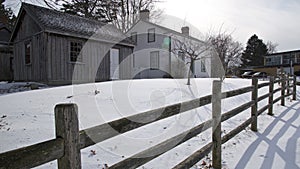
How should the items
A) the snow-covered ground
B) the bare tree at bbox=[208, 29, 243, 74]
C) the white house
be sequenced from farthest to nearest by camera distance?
the white house
the bare tree at bbox=[208, 29, 243, 74]
the snow-covered ground

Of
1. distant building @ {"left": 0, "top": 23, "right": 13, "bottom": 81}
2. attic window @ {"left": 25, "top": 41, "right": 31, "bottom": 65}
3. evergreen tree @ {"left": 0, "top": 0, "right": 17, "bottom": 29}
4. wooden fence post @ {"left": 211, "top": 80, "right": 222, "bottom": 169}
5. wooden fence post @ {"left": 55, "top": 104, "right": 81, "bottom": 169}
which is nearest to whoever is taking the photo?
wooden fence post @ {"left": 55, "top": 104, "right": 81, "bottom": 169}

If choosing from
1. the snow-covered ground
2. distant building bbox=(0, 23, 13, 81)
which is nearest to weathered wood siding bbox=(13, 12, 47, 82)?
distant building bbox=(0, 23, 13, 81)

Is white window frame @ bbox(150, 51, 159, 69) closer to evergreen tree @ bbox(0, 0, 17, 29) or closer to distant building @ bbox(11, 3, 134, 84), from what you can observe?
distant building @ bbox(11, 3, 134, 84)

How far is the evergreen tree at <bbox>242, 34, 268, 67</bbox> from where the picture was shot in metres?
53.3

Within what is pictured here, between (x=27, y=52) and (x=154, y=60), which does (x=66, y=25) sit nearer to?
(x=27, y=52)

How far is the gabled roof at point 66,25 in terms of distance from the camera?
11.7 meters

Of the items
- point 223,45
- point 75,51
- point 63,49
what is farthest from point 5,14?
point 223,45

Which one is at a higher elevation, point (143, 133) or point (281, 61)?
point (281, 61)

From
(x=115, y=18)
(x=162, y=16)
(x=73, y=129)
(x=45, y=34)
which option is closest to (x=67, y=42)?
(x=45, y=34)

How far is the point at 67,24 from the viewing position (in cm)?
1263

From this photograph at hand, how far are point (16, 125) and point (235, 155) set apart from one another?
13.0ft

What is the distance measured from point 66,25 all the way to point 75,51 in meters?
1.51

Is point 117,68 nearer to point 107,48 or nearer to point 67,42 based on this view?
point 107,48

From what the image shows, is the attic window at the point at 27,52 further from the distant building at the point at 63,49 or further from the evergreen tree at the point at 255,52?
the evergreen tree at the point at 255,52
